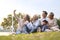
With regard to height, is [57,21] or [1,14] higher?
[1,14]

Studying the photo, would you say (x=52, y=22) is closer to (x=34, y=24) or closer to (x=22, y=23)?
(x=34, y=24)

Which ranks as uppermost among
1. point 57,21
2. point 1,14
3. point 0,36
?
point 1,14

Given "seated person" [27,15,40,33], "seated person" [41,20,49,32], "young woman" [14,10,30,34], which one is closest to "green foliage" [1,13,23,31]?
"young woman" [14,10,30,34]

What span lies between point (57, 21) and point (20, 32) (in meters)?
0.49

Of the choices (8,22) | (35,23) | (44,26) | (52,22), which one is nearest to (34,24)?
(35,23)

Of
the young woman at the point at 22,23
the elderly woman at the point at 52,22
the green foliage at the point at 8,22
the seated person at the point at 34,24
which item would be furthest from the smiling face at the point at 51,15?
the green foliage at the point at 8,22

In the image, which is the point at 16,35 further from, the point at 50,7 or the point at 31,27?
the point at 50,7

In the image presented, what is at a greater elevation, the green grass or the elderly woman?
the elderly woman

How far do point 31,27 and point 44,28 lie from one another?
167mm

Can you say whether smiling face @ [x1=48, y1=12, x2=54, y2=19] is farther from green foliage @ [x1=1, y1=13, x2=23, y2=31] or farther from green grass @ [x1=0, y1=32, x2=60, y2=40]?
green foliage @ [x1=1, y1=13, x2=23, y2=31]

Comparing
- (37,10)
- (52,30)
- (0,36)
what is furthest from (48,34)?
(0,36)

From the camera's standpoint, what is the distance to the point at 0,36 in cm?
181

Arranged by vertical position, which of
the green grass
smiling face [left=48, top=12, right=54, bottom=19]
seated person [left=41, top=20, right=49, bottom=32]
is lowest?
the green grass

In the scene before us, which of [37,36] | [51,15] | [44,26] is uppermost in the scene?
[51,15]
